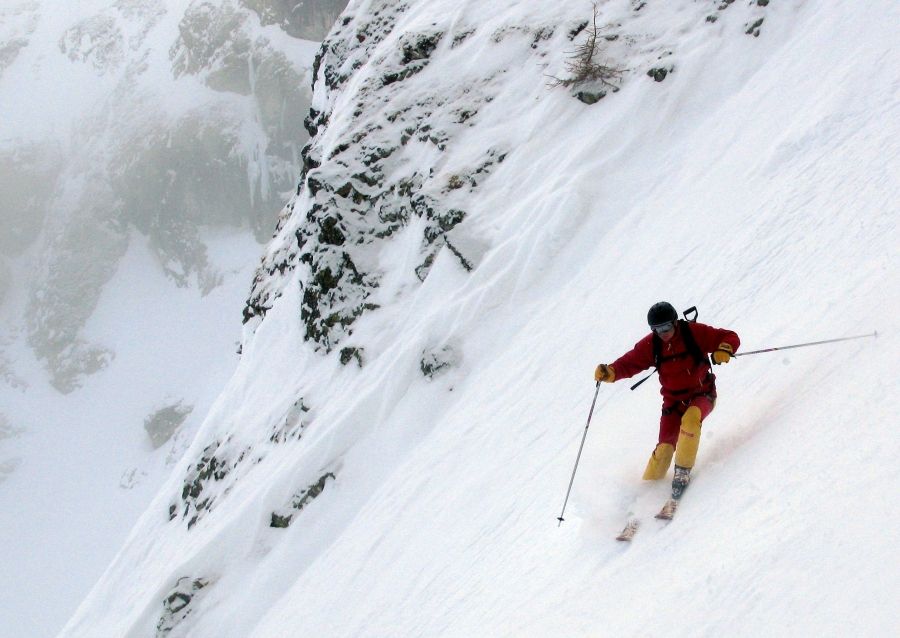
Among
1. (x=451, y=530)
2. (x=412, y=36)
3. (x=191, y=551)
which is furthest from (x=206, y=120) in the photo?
(x=451, y=530)

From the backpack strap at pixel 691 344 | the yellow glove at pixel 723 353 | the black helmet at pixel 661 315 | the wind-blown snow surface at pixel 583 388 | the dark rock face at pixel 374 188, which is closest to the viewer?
the wind-blown snow surface at pixel 583 388

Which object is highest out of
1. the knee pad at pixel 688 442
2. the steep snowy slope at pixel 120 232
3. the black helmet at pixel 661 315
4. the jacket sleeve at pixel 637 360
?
the black helmet at pixel 661 315

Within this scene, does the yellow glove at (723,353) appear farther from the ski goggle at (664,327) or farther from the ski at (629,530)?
the ski at (629,530)

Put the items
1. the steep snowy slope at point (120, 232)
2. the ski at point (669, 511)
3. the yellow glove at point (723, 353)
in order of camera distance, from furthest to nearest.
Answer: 1. the steep snowy slope at point (120, 232)
2. the yellow glove at point (723, 353)
3. the ski at point (669, 511)

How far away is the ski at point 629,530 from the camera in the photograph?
524 centimetres

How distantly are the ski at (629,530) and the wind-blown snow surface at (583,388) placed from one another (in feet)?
0.34

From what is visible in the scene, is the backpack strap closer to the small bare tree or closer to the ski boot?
the ski boot

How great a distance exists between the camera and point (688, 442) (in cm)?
521

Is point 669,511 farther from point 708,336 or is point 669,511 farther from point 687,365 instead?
point 708,336

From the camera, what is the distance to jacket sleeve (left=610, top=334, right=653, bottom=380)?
5887mm

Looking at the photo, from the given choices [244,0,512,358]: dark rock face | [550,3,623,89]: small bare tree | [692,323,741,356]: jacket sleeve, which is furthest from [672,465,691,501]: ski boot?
[550,3,623,89]: small bare tree

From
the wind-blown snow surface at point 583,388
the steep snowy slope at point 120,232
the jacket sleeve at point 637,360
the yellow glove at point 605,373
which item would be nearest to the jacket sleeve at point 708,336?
the jacket sleeve at point 637,360

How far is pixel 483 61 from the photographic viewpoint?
671 inches

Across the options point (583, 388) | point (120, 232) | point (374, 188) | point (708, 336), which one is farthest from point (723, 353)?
point (120, 232)
